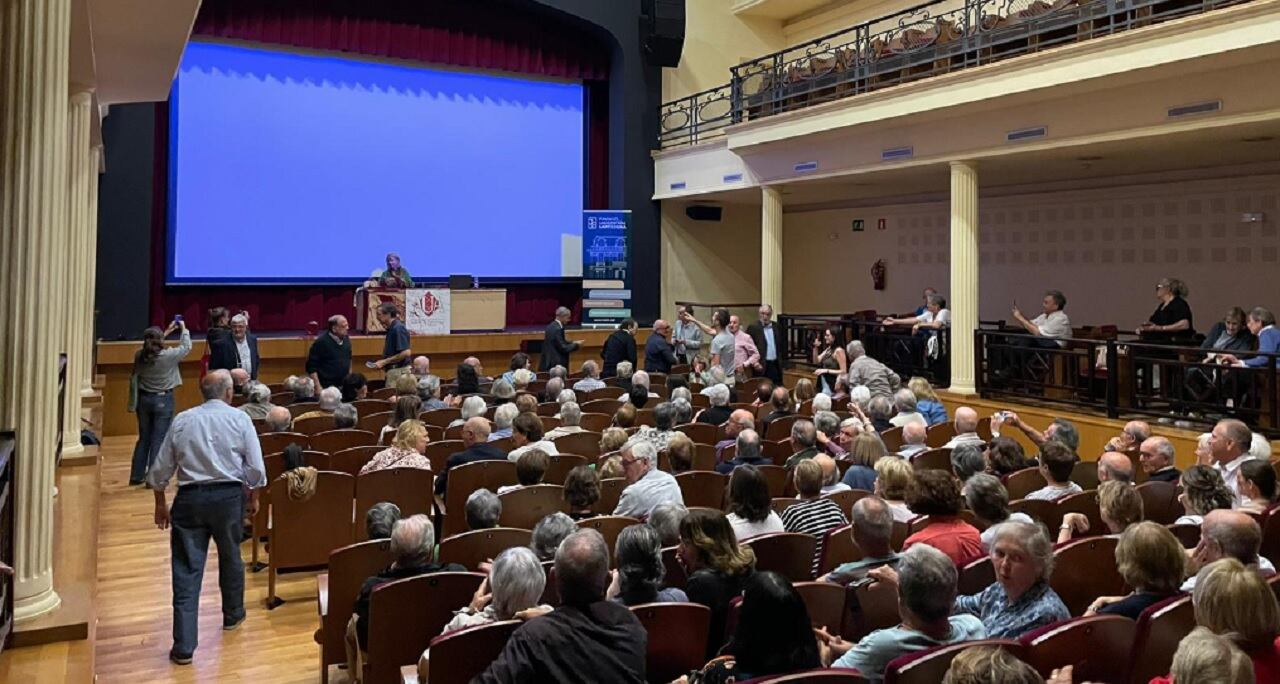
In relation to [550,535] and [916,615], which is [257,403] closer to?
[550,535]

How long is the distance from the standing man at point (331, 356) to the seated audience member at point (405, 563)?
628 cm

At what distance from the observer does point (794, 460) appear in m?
5.73

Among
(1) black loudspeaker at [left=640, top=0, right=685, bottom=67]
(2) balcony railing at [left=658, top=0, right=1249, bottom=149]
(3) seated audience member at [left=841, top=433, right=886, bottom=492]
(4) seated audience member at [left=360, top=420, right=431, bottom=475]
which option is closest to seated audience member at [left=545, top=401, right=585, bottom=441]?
(4) seated audience member at [left=360, top=420, right=431, bottom=475]

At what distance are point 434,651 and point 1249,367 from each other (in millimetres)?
7368

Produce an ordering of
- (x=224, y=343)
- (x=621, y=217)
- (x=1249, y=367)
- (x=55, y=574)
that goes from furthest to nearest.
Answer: (x=621, y=217), (x=224, y=343), (x=1249, y=367), (x=55, y=574)

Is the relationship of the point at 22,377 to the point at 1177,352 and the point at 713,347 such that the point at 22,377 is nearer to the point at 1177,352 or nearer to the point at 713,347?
the point at 713,347

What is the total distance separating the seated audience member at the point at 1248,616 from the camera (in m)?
2.48

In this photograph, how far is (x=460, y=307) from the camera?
1357 cm

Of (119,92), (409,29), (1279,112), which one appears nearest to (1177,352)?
(1279,112)

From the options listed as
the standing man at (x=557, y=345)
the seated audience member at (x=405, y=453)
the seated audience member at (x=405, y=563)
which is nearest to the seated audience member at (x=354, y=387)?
the standing man at (x=557, y=345)

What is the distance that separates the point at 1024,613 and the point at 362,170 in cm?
1342

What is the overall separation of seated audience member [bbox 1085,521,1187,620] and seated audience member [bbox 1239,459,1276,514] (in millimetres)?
1758

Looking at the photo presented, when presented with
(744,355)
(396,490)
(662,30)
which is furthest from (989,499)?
(662,30)

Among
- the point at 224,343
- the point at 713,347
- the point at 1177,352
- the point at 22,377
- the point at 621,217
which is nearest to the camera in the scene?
the point at 22,377
